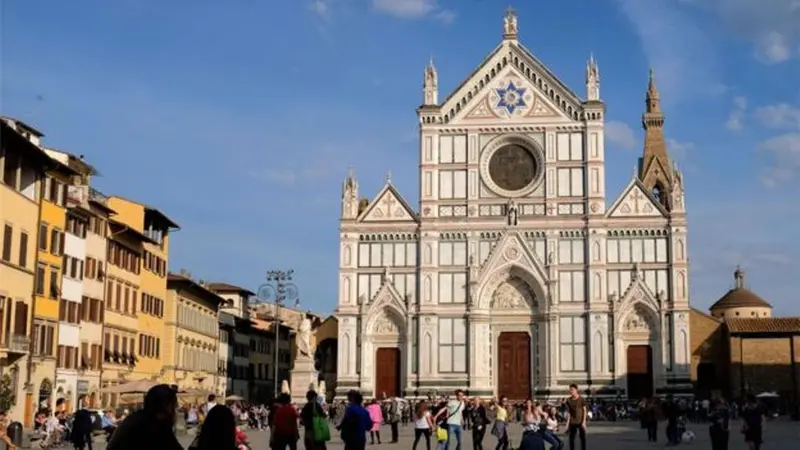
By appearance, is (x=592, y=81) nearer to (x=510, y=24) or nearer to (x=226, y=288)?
(x=510, y=24)

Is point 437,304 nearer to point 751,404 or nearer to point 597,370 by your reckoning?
point 597,370

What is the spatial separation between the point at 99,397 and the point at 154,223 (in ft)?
40.8

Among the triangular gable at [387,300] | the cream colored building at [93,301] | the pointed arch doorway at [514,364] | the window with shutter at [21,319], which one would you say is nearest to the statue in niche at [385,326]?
the triangular gable at [387,300]

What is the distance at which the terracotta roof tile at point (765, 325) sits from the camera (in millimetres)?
61406

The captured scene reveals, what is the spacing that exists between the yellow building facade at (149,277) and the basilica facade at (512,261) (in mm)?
10527

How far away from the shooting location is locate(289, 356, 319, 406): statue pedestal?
52.8 metres

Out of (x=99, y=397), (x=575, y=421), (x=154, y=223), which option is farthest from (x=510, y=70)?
(x=575, y=421)

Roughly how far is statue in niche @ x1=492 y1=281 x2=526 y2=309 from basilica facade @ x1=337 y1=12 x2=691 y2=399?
59mm

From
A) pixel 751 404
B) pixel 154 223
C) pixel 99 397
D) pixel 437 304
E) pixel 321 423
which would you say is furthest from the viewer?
pixel 437 304

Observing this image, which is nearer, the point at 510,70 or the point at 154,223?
the point at 154,223

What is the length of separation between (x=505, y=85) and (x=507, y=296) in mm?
12682

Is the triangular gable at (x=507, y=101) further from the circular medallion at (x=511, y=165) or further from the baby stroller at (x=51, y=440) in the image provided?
the baby stroller at (x=51, y=440)

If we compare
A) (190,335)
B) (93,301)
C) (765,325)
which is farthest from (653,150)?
(93,301)

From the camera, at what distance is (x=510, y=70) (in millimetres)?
62188
